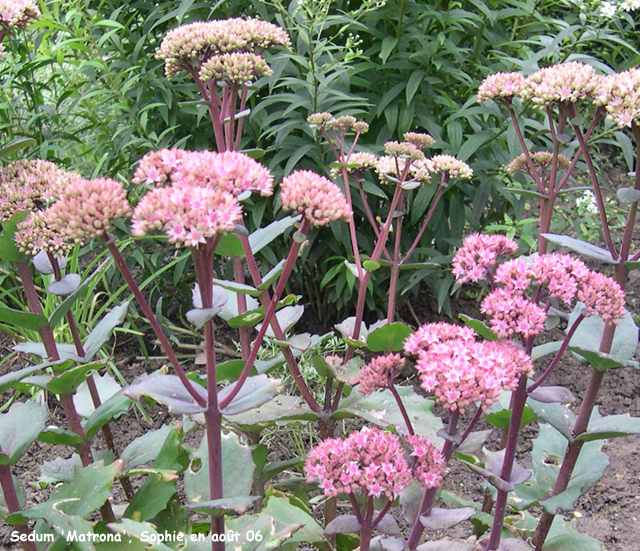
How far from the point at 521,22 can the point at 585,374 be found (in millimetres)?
2016

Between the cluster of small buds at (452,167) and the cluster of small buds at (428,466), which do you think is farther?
the cluster of small buds at (452,167)

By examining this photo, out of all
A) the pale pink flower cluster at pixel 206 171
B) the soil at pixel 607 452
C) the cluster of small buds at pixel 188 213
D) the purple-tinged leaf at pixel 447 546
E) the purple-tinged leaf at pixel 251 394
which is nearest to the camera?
the cluster of small buds at pixel 188 213

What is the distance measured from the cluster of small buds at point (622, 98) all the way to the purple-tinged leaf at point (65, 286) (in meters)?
1.55

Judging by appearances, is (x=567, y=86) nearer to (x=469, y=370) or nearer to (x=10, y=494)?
(x=469, y=370)

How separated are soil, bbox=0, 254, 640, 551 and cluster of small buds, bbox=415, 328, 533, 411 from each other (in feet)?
3.12

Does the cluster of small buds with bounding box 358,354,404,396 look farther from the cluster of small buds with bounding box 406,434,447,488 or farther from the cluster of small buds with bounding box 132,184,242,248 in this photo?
→ the cluster of small buds with bounding box 132,184,242,248

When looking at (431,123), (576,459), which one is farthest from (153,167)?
(431,123)

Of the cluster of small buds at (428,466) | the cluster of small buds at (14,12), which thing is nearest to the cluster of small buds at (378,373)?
the cluster of small buds at (428,466)

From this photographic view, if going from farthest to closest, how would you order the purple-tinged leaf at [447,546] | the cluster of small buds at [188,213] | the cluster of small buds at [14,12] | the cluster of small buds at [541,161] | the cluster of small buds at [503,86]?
the cluster of small buds at [541,161]
the cluster of small buds at [503,86]
the cluster of small buds at [14,12]
the purple-tinged leaf at [447,546]
the cluster of small buds at [188,213]

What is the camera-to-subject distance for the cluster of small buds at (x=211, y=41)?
1.84 metres

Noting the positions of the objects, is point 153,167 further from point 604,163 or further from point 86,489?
point 604,163

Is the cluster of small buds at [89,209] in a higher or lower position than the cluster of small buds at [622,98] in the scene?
lower

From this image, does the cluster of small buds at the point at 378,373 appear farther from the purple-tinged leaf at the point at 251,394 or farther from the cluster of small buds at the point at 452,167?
the cluster of small buds at the point at 452,167

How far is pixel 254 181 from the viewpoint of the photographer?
4.31 ft
